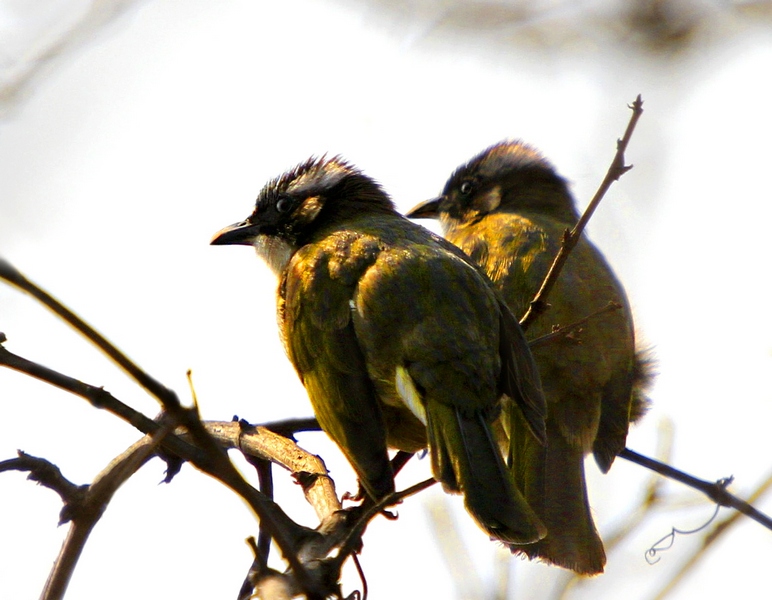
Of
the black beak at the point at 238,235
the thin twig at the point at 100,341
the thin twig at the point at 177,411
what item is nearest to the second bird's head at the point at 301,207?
the black beak at the point at 238,235

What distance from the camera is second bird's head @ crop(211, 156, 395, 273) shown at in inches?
250

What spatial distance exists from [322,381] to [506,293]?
58.6 inches

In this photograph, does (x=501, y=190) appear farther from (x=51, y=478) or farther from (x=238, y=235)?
(x=51, y=478)

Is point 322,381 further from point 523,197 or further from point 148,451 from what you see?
point 523,197

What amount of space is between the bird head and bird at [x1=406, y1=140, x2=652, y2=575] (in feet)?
1.05

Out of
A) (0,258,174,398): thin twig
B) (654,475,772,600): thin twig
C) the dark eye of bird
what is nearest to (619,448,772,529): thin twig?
(654,475,772,600): thin twig

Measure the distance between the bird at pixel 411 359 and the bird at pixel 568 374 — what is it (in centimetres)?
41

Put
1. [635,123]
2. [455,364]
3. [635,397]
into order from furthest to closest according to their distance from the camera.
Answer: [635,397], [455,364], [635,123]

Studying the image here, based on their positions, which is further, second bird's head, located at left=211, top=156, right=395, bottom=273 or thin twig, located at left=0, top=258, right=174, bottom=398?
second bird's head, located at left=211, top=156, right=395, bottom=273

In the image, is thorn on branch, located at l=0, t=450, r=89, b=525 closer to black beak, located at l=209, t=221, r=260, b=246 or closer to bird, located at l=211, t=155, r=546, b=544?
bird, located at l=211, t=155, r=546, b=544

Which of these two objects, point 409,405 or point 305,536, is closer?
point 305,536

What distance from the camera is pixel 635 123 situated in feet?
12.0

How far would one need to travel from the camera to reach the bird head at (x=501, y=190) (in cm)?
744

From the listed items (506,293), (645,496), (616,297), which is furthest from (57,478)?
(616,297)
